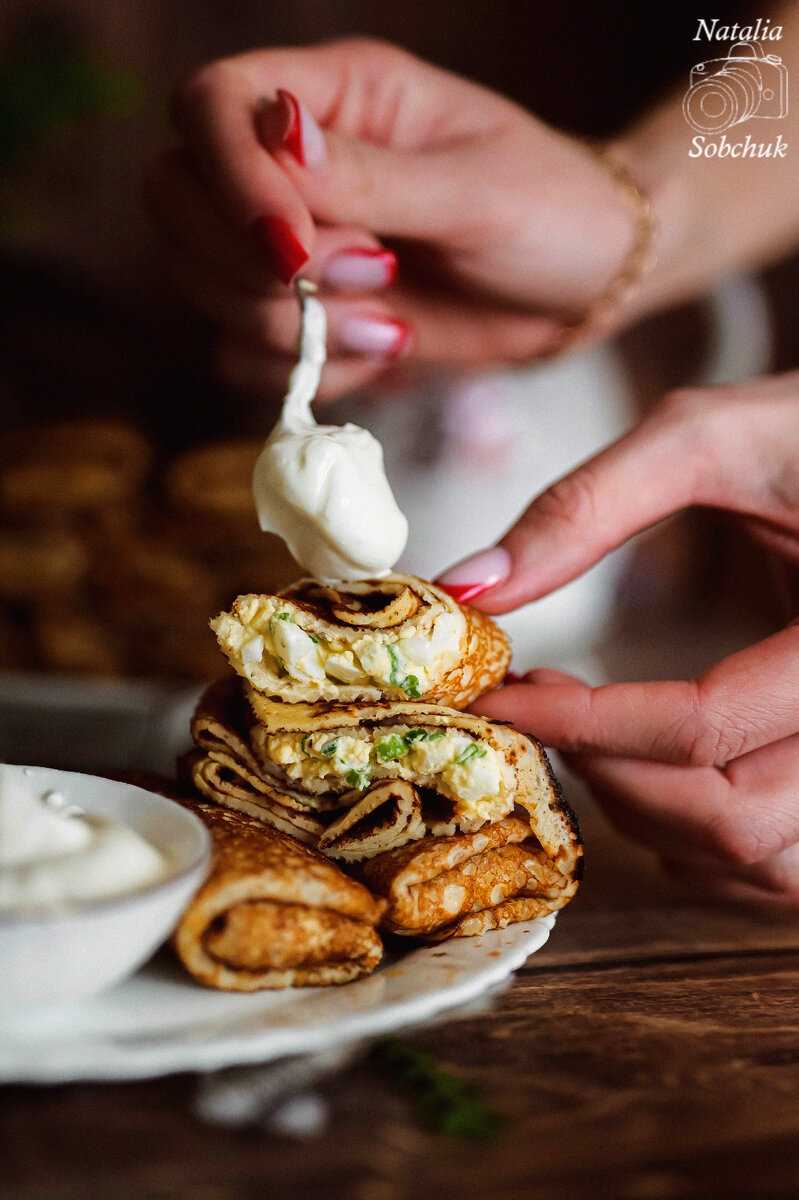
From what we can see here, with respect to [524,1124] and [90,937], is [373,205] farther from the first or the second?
[524,1124]

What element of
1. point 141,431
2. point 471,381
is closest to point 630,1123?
point 471,381

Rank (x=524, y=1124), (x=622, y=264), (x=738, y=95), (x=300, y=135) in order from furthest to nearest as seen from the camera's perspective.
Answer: (x=622, y=264), (x=738, y=95), (x=300, y=135), (x=524, y=1124)

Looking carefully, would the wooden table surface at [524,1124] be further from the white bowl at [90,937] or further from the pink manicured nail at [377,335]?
the pink manicured nail at [377,335]

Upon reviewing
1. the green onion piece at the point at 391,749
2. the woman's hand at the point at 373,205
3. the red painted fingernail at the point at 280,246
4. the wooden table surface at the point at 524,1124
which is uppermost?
the woman's hand at the point at 373,205

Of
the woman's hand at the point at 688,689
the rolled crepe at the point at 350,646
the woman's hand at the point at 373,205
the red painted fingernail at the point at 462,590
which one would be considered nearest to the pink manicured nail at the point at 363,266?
the woman's hand at the point at 373,205

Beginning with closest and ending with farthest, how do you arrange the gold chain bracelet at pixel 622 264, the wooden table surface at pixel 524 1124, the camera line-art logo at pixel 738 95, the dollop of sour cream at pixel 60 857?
the wooden table surface at pixel 524 1124 < the dollop of sour cream at pixel 60 857 < the camera line-art logo at pixel 738 95 < the gold chain bracelet at pixel 622 264

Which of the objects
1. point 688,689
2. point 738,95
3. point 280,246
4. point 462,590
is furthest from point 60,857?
point 738,95

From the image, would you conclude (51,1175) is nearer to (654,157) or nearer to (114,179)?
(654,157)
